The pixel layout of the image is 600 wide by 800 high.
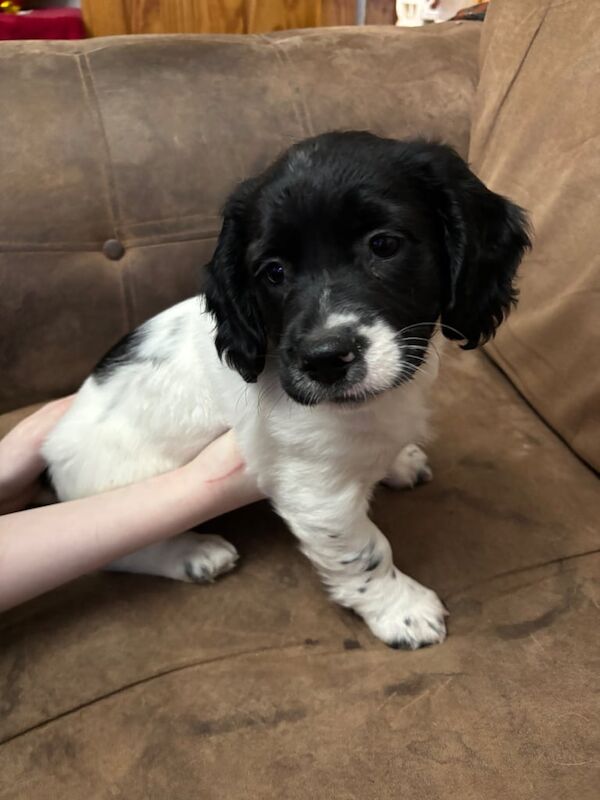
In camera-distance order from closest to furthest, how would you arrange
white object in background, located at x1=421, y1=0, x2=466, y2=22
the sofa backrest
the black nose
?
the black nose
the sofa backrest
white object in background, located at x1=421, y1=0, x2=466, y2=22

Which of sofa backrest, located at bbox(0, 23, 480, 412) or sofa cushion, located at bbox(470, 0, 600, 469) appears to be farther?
sofa backrest, located at bbox(0, 23, 480, 412)

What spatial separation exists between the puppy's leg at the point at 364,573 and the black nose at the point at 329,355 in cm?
34

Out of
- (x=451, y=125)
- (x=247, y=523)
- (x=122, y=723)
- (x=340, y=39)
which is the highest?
(x=340, y=39)

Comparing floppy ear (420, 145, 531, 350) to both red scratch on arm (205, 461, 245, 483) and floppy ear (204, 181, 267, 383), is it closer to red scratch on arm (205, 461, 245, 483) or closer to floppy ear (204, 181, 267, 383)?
floppy ear (204, 181, 267, 383)

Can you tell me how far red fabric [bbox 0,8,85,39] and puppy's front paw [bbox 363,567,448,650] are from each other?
2.66 metres

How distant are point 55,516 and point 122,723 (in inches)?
16.8

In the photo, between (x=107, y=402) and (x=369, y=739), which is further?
(x=107, y=402)

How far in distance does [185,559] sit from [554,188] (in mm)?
1217

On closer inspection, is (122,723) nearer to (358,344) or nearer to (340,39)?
(358,344)

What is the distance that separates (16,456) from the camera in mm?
1651

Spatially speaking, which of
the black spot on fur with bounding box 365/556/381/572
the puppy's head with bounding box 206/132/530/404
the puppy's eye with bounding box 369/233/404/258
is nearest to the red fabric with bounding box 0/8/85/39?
the puppy's head with bounding box 206/132/530/404

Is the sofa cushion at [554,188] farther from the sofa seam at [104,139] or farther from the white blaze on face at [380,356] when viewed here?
the sofa seam at [104,139]

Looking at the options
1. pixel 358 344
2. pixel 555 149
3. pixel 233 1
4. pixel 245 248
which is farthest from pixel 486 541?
pixel 233 1

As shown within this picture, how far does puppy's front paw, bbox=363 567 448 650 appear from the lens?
1.36 meters
